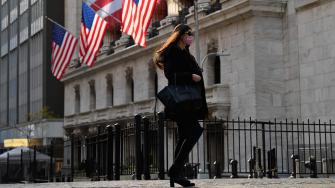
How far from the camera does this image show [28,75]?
219 feet

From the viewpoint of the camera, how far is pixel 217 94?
32.3m

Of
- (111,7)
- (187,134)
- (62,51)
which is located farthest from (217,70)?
(187,134)

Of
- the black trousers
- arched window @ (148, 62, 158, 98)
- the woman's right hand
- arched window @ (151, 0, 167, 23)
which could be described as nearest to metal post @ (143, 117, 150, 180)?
the black trousers

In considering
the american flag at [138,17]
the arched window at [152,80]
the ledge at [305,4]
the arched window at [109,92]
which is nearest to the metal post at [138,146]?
the american flag at [138,17]

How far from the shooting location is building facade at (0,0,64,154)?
197ft

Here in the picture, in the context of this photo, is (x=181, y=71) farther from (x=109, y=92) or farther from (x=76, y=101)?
(x=76, y=101)

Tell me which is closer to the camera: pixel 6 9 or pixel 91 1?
pixel 91 1

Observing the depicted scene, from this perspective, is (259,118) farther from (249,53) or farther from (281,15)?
(281,15)

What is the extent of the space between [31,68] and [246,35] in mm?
38662

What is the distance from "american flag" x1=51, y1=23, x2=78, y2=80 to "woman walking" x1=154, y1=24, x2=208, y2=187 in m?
29.8

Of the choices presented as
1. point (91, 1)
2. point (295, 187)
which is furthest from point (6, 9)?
point (295, 187)

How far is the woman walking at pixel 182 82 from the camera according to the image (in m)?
8.41

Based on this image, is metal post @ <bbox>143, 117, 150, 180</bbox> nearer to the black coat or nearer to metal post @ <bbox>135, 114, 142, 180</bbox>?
metal post @ <bbox>135, 114, 142, 180</bbox>

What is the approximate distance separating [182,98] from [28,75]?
198 feet
